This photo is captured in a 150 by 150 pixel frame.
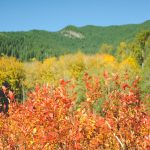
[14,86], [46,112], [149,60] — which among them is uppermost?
[46,112]

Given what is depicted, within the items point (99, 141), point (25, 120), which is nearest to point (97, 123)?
point (99, 141)

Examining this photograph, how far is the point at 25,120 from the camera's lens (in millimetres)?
15234

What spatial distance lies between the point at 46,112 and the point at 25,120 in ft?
14.7

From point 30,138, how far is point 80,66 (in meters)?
68.9

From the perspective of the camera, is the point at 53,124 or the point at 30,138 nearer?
the point at 53,124

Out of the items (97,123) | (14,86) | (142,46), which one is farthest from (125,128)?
(142,46)

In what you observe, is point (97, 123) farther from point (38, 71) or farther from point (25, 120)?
point (38, 71)

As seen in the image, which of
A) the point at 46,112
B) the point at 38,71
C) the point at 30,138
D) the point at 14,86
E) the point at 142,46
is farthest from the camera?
the point at 142,46

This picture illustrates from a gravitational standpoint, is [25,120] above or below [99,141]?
above

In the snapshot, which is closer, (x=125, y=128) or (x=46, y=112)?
(x=46, y=112)

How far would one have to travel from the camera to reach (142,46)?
95625 mm

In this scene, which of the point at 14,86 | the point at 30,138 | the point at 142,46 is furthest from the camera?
the point at 142,46

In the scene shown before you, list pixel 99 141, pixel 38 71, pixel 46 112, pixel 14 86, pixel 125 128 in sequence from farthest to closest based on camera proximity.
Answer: pixel 38 71 < pixel 14 86 < pixel 99 141 < pixel 125 128 < pixel 46 112

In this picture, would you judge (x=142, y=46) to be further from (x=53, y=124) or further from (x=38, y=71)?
(x=53, y=124)
